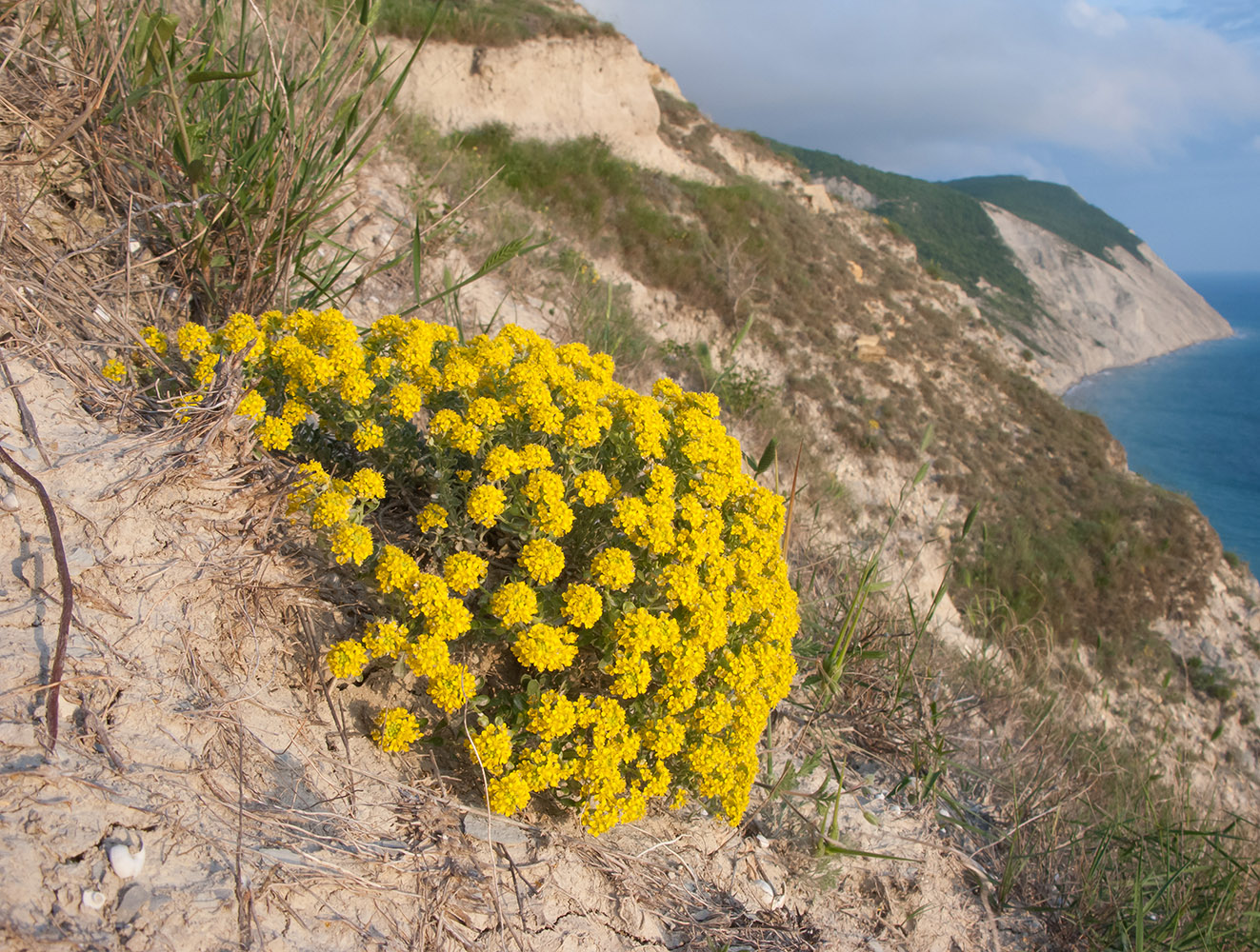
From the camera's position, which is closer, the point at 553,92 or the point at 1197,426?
the point at 553,92

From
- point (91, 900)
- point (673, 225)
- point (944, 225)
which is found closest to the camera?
point (91, 900)

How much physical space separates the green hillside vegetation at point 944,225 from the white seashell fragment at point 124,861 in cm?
6249

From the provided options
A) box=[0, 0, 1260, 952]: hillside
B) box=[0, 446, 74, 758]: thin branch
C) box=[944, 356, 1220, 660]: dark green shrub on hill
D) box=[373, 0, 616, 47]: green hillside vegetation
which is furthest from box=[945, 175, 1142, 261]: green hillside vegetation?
box=[0, 446, 74, 758]: thin branch

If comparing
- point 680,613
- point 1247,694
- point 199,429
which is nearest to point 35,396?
point 199,429

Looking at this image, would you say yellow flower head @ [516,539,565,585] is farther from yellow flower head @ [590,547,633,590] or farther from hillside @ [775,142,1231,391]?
hillside @ [775,142,1231,391]

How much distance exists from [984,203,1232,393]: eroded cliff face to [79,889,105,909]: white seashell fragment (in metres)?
64.2

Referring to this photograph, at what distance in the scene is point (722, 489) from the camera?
266 centimetres

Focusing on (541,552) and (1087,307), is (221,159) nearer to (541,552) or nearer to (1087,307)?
(541,552)

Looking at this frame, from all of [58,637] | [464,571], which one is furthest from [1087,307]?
[58,637]

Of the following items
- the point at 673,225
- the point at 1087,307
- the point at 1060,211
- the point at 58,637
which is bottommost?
the point at 58,637

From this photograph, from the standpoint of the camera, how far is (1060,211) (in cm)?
8456

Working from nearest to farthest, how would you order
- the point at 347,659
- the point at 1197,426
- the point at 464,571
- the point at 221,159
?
the point at 347,659 < the point at 464,571 < the point at 221,159 < the point at 1197,426

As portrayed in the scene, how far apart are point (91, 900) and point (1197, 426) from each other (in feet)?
225

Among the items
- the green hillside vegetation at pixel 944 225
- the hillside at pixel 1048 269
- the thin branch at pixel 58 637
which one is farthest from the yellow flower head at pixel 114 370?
the green hillside vegetation at pixel 944 225
